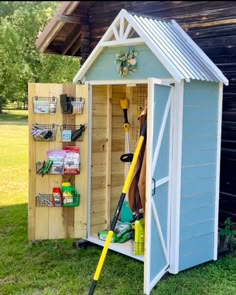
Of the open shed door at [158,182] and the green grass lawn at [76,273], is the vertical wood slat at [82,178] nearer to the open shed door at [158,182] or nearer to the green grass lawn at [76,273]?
the green grass lawn at [76,273]

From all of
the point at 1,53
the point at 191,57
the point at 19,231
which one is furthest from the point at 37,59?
the point at 191,57

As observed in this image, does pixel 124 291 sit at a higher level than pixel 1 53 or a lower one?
lower

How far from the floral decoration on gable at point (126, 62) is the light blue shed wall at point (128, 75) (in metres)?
0.03

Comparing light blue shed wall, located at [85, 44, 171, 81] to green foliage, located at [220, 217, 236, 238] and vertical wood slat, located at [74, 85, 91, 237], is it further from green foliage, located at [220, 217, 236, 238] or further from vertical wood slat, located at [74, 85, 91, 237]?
green foliage, located at [220, 217, 236, 238]

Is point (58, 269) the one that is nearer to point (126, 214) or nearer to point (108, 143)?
point (126, 214)

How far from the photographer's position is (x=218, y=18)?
14.3 feet

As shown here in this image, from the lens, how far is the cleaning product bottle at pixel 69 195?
169 inches

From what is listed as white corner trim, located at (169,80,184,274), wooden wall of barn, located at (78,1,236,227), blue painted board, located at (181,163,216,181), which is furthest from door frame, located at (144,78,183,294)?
wooden wall of barn, located at (78,1,236,227)

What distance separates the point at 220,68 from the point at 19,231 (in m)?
3.23

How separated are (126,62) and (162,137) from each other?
88 cm

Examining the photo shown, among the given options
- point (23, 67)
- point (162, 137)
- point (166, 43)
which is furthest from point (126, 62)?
point (23, 67)

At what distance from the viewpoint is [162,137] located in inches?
136

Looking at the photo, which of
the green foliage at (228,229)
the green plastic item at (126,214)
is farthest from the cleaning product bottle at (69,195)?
the green foliage at (228,229)

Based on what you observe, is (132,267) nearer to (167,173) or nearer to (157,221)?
(157,221)
